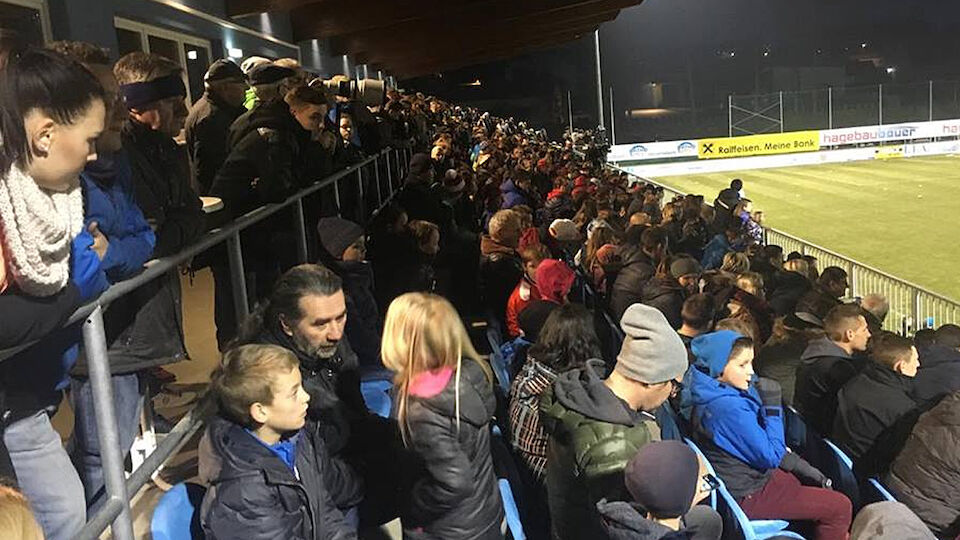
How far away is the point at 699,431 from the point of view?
12.7 feet

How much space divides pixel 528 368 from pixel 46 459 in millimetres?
2021

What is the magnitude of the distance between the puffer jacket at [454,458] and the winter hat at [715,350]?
133 centimetres

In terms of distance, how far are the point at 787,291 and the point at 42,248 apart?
587 cm

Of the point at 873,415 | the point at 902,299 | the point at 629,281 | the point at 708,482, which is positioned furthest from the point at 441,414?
the point at 902,299

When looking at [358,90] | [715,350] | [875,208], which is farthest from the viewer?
[875,208]

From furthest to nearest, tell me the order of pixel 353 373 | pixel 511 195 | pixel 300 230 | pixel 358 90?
pixel 358 90 → pixel 511 195 → pixel 300 230 → pixel 353 373

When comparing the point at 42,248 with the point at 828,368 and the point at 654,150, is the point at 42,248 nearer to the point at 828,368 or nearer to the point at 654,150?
the point at 828,368

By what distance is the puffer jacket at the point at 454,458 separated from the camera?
3.04m

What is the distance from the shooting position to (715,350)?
4055 millimetres

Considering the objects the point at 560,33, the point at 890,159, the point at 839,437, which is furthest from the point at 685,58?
the point at 839,437

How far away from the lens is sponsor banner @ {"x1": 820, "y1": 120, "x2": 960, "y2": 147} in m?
39.2

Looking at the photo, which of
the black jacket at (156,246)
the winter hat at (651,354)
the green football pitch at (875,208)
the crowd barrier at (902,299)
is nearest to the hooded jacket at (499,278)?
the winter hat at (651,354)

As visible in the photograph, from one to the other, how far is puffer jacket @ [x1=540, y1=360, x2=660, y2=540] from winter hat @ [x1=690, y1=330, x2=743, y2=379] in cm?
86

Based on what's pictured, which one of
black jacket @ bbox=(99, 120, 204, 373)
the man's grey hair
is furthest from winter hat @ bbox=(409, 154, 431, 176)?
black jacket @ bbox=(99, 120, 204, 373)
